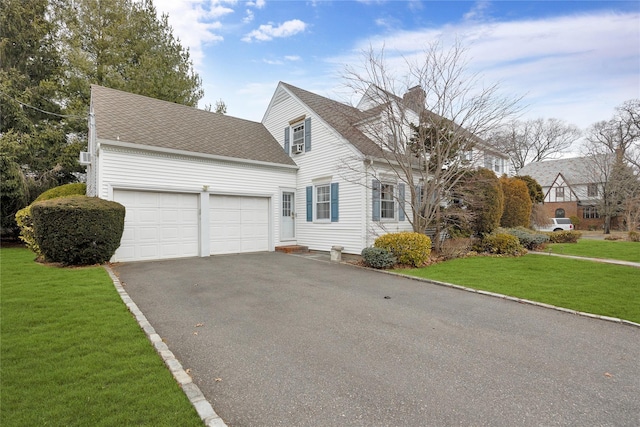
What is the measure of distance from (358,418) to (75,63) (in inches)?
896

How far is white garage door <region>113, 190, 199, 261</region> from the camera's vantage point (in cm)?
1013

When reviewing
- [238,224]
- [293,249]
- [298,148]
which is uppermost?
[298,148]

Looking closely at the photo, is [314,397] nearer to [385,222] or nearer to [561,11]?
[385,222]

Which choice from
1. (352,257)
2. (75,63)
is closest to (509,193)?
(352,257)

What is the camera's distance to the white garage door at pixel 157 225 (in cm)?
1013

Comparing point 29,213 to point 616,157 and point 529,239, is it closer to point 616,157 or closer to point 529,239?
point 529,239

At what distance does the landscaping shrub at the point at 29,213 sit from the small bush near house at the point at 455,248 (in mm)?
12892

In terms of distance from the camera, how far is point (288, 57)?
13977 millimetres

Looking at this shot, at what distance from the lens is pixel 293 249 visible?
13133mm

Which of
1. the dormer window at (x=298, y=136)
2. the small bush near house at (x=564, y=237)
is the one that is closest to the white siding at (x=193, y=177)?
the dormer window at (x=298, y=136)

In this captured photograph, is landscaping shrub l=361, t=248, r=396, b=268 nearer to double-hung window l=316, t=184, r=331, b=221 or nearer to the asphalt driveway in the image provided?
the asphalt driveway

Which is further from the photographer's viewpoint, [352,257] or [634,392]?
[352,257]

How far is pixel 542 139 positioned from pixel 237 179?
47843mm

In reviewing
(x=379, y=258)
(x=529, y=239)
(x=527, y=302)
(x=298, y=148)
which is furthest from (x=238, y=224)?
(x=529, y=239)
